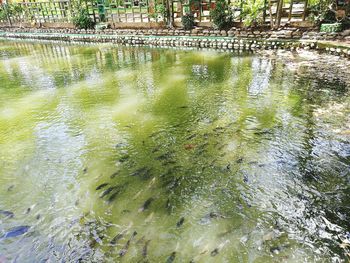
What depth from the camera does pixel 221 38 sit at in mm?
16109

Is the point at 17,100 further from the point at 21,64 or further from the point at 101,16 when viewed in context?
the point at 101,16

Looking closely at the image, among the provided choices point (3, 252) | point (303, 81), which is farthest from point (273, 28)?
point (3, 252)

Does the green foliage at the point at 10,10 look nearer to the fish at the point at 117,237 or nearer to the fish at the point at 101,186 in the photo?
the fish at the point at 101,186

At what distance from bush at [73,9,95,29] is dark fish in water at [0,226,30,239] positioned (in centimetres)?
2043

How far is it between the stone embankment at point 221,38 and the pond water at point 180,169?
300 centimetres

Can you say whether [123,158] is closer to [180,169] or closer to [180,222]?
[180,169]

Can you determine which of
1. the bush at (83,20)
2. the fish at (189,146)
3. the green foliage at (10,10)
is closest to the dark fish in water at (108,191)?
the fish at (189,146)

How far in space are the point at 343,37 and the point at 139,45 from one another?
11.4 meters

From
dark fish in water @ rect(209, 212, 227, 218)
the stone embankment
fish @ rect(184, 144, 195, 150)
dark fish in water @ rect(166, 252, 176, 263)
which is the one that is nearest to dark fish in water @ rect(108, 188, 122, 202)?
dark fish in water @ rect(166, 252, 176, 263)

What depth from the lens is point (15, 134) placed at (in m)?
7.43

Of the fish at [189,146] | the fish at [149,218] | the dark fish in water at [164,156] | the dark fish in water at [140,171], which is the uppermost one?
the fish at [189,146]

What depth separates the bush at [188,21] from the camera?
699 inches

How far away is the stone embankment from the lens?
42.8 ft

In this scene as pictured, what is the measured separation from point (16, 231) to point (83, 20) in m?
20.6
